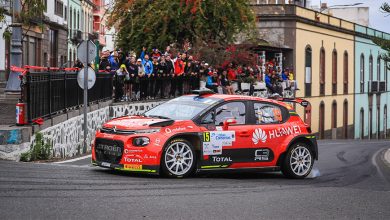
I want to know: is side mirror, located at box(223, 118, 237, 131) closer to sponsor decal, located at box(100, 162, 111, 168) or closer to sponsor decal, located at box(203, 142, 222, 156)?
sponsor decal, located at box(203, 142, 222, 156)

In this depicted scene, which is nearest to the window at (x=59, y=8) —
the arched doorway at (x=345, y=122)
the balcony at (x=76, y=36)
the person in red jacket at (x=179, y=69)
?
the balcony at (x=76, y=36)

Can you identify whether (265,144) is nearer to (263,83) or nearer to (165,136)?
(165,136)

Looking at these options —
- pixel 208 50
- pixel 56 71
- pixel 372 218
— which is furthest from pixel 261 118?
pixel 208 50

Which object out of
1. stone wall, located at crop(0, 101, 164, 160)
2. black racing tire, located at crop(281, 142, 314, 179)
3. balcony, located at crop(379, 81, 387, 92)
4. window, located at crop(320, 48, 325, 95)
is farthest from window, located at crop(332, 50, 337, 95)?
black racing tire, located at crop(281, 142, 314, 179)

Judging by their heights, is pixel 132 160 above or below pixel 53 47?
below

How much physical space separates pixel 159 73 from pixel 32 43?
24520 mm

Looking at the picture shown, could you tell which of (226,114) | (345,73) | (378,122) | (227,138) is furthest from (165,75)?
(378,122)

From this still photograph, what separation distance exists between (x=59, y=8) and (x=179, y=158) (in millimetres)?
53908

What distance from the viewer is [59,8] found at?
66.7m

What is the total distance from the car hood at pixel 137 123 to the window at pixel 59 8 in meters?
50.8

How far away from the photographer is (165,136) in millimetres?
14250

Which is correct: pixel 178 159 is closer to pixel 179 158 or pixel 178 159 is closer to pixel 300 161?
pixel 179 158

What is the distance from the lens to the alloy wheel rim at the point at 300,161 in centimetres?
1614

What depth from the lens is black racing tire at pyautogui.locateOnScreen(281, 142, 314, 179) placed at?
1606 cm
